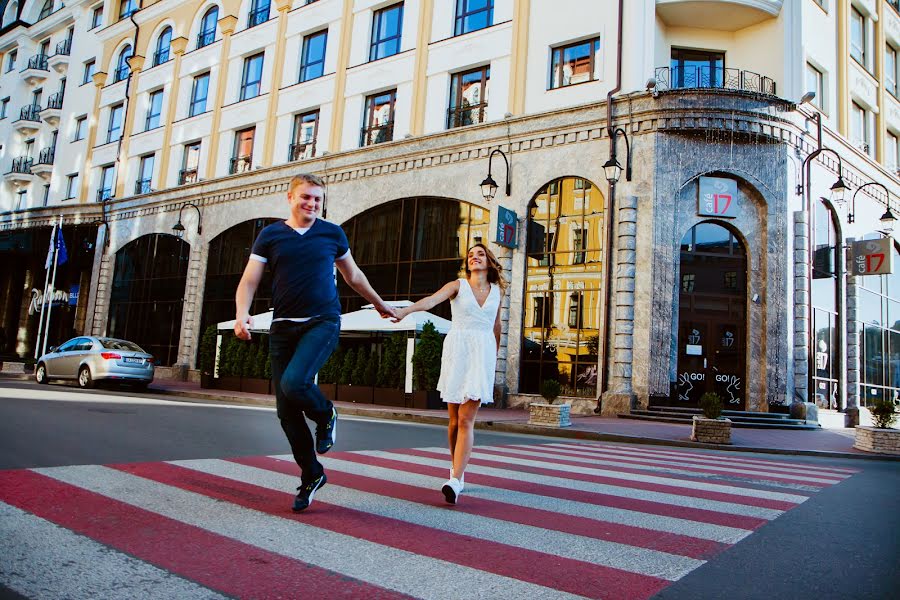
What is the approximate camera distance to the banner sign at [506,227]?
65.1 ft

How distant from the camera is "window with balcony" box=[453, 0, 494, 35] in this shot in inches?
894

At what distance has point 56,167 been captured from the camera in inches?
1495

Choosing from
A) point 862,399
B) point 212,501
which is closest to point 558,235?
point 862,399

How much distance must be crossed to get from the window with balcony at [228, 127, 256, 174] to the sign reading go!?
22.7 m

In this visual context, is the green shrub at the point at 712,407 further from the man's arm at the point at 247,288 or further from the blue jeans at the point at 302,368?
the man's arm at the point at 247,288

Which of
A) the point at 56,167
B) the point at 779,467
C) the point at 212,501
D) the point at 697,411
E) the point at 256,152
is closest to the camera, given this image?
the point at 212,501

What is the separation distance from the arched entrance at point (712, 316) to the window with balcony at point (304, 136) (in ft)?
49.5

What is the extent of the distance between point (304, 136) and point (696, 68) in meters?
15.0

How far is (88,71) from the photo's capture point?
38.0 metres

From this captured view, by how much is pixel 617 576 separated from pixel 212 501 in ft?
8.62

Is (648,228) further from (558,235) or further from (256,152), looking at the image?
(256,152)

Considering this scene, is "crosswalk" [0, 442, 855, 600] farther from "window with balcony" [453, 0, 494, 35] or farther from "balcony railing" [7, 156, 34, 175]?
"balcony railing" [7, 156, 34, 175]

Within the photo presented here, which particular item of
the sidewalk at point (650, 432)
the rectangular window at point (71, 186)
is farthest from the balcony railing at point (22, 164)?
the sidewalk at point (650, 432)

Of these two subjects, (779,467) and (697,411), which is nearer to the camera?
(779,467)
